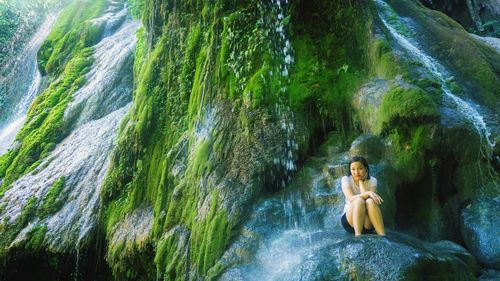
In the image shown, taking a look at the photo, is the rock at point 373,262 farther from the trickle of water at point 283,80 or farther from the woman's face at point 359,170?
the trickle of water at point 283,80

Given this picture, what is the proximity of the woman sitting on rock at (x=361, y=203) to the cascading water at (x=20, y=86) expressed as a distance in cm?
1166

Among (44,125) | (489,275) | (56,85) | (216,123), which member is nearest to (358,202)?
(489,275)

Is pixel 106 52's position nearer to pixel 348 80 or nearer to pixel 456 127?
pixel 348 80

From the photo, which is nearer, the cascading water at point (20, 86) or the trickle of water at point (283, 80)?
the trickle of water at point (283, 80)

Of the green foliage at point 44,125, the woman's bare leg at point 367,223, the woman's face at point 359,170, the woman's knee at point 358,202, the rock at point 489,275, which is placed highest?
the green foliage at point 44,125

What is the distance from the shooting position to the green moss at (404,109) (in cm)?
584

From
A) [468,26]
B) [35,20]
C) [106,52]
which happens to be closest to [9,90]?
[35,20]

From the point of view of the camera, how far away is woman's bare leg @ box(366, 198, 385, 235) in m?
4.75

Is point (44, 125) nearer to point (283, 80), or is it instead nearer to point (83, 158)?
point (83, 158)

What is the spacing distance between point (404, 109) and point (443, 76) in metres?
1.82

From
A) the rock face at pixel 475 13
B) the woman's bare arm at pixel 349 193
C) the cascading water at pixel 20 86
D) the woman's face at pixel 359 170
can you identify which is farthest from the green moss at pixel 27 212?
the rock face at pixel 475 13

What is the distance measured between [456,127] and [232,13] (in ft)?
12.2

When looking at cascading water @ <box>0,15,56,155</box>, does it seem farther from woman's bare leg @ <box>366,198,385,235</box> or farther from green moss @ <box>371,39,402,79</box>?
woman's bare leg @ <box>366,198,385,235</box>

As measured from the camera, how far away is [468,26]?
47.0 ft
